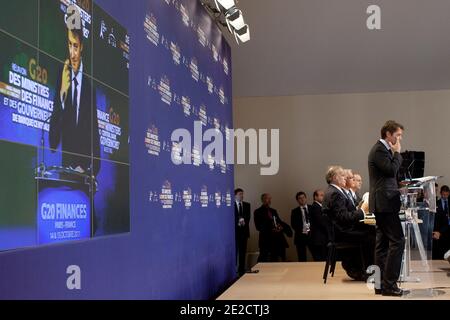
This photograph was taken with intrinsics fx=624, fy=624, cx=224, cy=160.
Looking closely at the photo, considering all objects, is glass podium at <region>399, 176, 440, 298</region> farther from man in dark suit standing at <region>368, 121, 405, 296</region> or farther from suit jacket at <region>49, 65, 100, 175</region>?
suit jacket at <region>49, 65, 100, 175</region>

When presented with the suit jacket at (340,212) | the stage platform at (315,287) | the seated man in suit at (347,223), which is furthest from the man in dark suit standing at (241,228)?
the suit jacket at (340,212)

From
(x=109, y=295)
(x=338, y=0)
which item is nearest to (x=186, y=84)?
(x=109, y=295)

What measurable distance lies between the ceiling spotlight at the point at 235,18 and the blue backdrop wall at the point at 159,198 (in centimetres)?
27

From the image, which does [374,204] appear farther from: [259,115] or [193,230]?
[259,115]

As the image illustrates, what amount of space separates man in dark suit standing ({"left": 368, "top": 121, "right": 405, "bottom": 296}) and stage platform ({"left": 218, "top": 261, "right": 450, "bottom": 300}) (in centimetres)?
23

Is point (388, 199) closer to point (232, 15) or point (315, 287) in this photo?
point (315, 287)

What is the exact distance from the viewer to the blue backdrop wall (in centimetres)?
309

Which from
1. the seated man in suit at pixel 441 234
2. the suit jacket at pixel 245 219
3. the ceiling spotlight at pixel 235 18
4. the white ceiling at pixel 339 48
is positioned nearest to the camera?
the ceiling spotlight at pixel 235 18

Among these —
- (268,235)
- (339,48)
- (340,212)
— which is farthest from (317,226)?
(340,212)

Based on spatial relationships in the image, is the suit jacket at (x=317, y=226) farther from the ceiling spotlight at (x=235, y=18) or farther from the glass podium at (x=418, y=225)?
the ceiling spotlight at (x=235, y=18)

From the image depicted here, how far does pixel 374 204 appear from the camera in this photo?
4996mm

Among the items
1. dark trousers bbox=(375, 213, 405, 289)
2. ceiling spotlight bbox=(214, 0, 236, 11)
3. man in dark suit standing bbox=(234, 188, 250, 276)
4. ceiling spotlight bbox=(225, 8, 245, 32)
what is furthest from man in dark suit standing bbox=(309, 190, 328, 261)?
dark trousers bbox=(375, 213, 405, 289)

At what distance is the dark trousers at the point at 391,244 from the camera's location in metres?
4.94

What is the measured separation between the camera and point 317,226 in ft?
32.9
